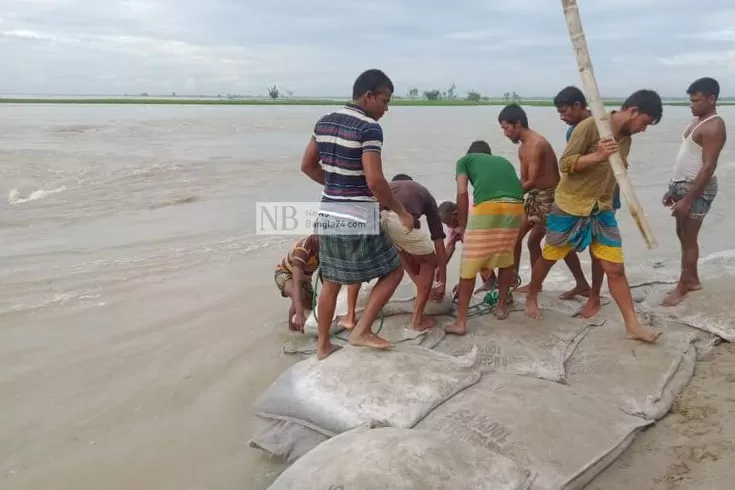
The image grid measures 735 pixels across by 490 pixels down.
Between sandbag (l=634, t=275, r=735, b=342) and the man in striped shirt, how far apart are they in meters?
2.07

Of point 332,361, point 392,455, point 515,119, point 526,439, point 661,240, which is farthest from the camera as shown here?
point 661,240

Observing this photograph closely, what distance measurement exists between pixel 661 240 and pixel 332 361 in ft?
17.4

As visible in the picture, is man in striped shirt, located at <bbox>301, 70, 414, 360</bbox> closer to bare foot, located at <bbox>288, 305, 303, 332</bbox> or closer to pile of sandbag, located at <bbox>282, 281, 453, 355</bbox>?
pile of sandbag, located at <bbox>282, 281, 453, 355</bbox>

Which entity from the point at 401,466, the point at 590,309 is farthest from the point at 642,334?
the point at 401,466

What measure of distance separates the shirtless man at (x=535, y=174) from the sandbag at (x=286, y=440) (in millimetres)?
2232

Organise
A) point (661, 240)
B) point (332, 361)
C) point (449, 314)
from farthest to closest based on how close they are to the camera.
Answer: point (661, 240) < point (449, 314) < point (332, 361)

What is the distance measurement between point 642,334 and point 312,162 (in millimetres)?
2170

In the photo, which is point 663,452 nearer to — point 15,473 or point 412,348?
point 412,348

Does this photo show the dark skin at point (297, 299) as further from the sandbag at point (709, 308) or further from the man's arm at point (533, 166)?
the sandbag at point (709, 308)

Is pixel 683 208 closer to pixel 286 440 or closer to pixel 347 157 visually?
pixel 347 157

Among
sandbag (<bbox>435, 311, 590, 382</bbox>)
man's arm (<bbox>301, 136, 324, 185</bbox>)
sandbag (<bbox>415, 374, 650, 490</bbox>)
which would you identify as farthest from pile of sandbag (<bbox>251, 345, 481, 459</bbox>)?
man's arm (<bbox>301, 136, 324, 185</bbox>)

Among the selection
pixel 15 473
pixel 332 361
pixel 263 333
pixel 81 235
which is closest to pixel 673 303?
pixel 332 361

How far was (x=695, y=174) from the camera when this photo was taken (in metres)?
4.25

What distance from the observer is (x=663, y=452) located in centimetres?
269
